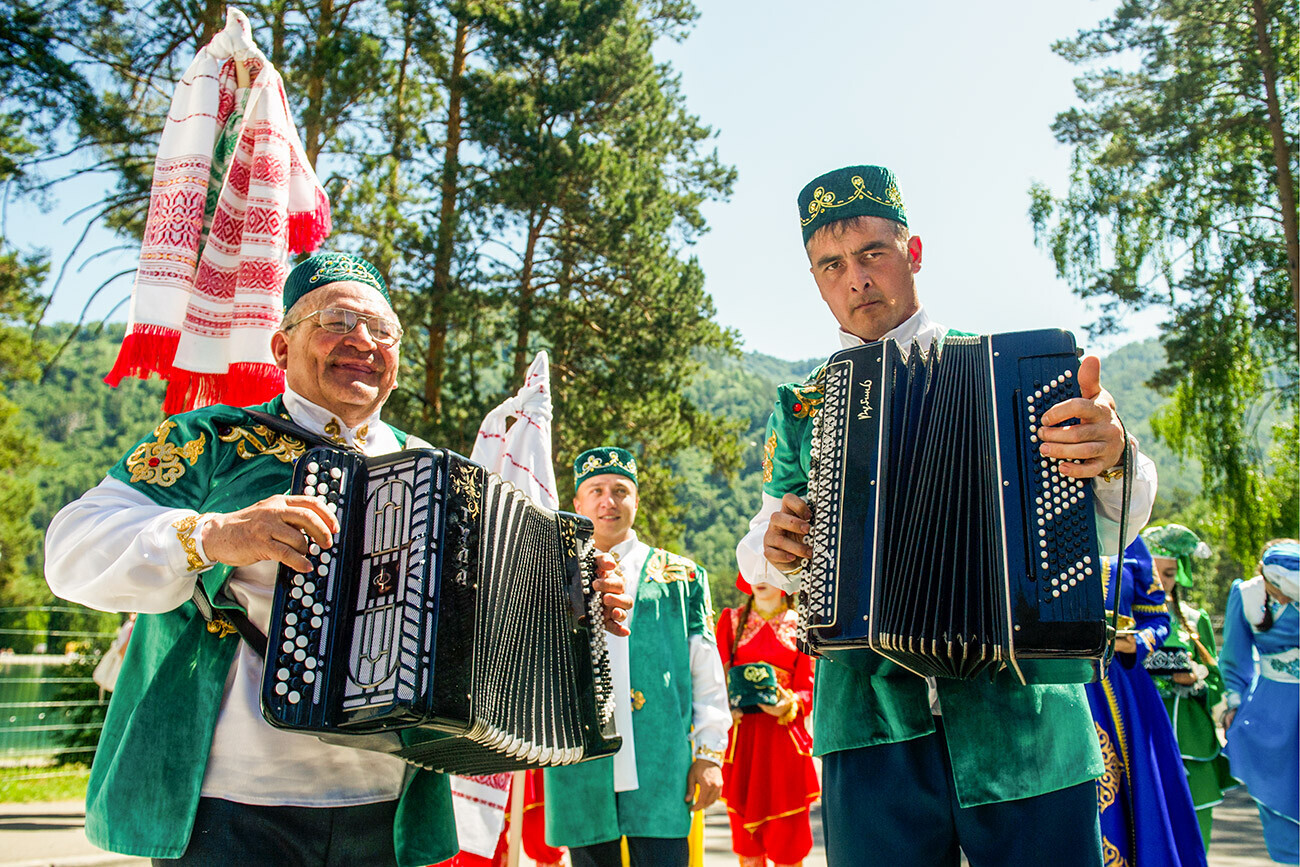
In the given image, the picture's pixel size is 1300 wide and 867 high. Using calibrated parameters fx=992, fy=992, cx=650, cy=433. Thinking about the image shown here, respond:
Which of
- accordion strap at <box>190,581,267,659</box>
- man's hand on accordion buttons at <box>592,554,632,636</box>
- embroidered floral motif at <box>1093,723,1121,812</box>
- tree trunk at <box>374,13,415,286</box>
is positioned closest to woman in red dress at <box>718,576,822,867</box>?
embroidered floral motif at <box>1093,723,1121,812</box>

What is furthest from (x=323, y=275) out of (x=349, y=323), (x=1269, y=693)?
(x=1269, y=693)

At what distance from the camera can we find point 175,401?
4.14m

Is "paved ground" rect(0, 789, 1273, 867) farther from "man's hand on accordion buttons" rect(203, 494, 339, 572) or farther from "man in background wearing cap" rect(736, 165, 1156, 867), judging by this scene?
"man's hand on accordion buttons" rect(203, 494, 339, 572)

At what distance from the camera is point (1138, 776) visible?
497cm

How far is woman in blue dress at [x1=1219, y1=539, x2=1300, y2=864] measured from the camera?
688 cm

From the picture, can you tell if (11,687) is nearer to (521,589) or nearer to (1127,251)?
(521,589)

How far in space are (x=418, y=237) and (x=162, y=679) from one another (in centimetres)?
1267

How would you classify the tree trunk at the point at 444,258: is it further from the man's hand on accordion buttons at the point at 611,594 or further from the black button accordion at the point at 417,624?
the black button accordion at the point at 417,624

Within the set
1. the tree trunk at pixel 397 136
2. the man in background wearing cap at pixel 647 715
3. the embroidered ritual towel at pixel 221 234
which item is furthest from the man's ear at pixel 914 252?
the tree trunk at pixel 397 136

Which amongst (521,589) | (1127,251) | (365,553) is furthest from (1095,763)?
(1127,251)

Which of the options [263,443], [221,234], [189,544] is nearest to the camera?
[189,544]

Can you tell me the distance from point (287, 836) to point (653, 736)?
2414 mm

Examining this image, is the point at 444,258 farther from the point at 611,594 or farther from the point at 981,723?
the point at 981,723

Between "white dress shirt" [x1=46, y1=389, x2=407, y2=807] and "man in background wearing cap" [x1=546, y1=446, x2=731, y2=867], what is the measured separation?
1.95m
